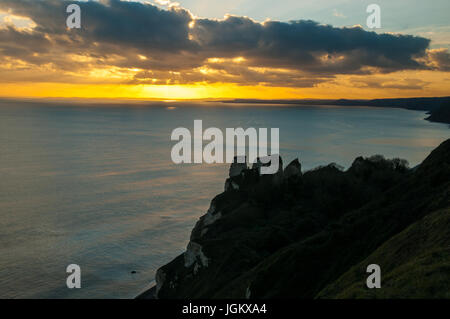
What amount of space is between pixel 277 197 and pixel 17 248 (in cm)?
4624

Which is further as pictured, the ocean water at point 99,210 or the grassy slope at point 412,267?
the ocean water at point 99,210

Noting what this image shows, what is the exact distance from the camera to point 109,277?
57.2 metres

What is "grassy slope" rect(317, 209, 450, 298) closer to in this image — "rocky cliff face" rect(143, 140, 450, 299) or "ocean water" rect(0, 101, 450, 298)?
"rocky cliff face" rect(143, 140, 450, 299)

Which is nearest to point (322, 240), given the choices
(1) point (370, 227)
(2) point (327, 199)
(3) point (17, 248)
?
(1) point (370, 227)

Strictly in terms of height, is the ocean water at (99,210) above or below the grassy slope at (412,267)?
below

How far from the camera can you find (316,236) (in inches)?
1318

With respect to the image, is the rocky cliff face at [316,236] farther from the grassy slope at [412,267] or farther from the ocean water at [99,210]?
the ocean water at [99,210]

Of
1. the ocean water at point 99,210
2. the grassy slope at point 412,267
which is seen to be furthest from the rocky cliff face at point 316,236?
the ocean water at point 99,210

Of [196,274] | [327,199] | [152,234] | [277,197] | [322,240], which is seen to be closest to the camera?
[322,240]

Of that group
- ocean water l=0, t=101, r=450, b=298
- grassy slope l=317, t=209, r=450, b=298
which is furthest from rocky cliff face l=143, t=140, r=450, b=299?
ocean water l=0, t=101, r=450, b=298

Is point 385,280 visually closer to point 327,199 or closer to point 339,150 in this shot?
point 327,199

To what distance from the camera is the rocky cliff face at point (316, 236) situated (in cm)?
2298

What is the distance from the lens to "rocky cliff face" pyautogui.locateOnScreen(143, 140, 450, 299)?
2298cm

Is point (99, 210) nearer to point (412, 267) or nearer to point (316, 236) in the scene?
point (316, 236)
